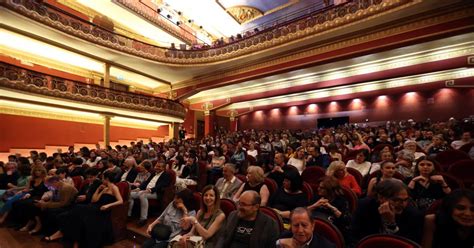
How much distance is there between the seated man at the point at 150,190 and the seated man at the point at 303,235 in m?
2.62

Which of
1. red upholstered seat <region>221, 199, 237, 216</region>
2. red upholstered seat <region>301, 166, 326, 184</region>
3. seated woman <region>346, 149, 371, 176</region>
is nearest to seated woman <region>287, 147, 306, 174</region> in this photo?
red upholstered seat <region>301, 166, 326, 184</region>

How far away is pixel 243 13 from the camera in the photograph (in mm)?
15383

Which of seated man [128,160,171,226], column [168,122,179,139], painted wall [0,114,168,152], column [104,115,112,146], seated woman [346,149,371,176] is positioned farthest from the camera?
column [168,122,179,139]

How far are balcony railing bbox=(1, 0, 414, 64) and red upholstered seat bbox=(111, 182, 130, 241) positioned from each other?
748 cm

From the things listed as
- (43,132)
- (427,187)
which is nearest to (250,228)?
(427,187)

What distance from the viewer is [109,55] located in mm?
10984

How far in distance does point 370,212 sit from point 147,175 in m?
3.44

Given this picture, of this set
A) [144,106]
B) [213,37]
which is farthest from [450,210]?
[213,37]

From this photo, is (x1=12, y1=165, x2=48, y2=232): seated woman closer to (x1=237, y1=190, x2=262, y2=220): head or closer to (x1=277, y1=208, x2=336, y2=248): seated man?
(x1=237, y1=190, x2=262, y2=220): head

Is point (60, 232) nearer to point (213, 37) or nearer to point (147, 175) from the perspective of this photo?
point (147, 175)

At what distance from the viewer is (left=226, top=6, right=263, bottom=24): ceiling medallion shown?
1487 cm

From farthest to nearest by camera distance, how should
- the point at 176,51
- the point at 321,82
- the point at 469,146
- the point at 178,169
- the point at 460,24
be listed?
the point at 176,51
the point at 321,82
the point at 460,24
the point at 178,169
the point at 469,146

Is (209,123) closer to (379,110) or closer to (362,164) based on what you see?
(379,110)

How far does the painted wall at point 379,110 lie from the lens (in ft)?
28.5
